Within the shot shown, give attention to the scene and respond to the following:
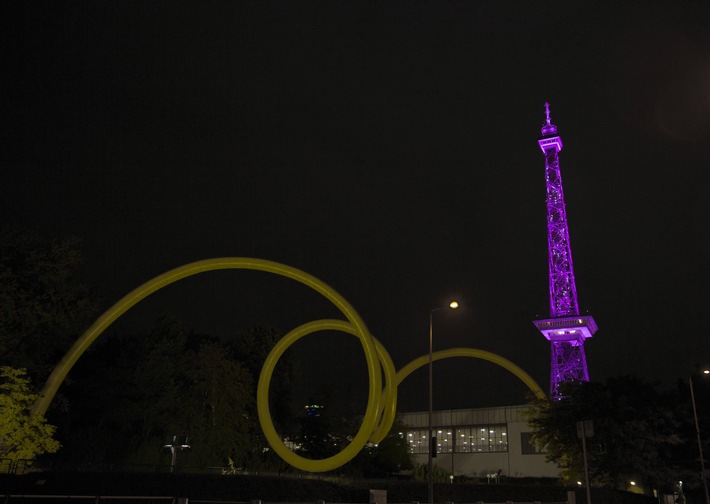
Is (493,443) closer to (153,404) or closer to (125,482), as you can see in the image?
(153,404)

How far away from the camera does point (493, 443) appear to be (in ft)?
265

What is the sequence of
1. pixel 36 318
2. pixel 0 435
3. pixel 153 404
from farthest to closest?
pixel 153 404 < pixel 36 318 < pixel 0 435

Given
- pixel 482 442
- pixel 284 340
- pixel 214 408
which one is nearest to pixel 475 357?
pixel 284 340

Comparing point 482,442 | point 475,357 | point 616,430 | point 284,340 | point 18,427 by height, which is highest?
point 475,357

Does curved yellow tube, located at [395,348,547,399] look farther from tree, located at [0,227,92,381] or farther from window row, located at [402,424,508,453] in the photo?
window row, located at [402,424,508,453]

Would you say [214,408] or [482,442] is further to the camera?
[482,442]

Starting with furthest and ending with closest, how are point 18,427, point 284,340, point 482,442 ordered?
point 482,442, point 284,340, point 18,427

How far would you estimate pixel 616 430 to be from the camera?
36.2m

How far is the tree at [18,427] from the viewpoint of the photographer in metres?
26.6

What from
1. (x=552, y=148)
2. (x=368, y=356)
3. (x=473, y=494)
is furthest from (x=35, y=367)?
(x=552, y=148)

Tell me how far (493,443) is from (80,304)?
2460 inches

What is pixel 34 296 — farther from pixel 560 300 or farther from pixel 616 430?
pixel 560 300

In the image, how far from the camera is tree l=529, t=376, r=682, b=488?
118 feet

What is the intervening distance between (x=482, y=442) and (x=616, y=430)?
4810 cm
